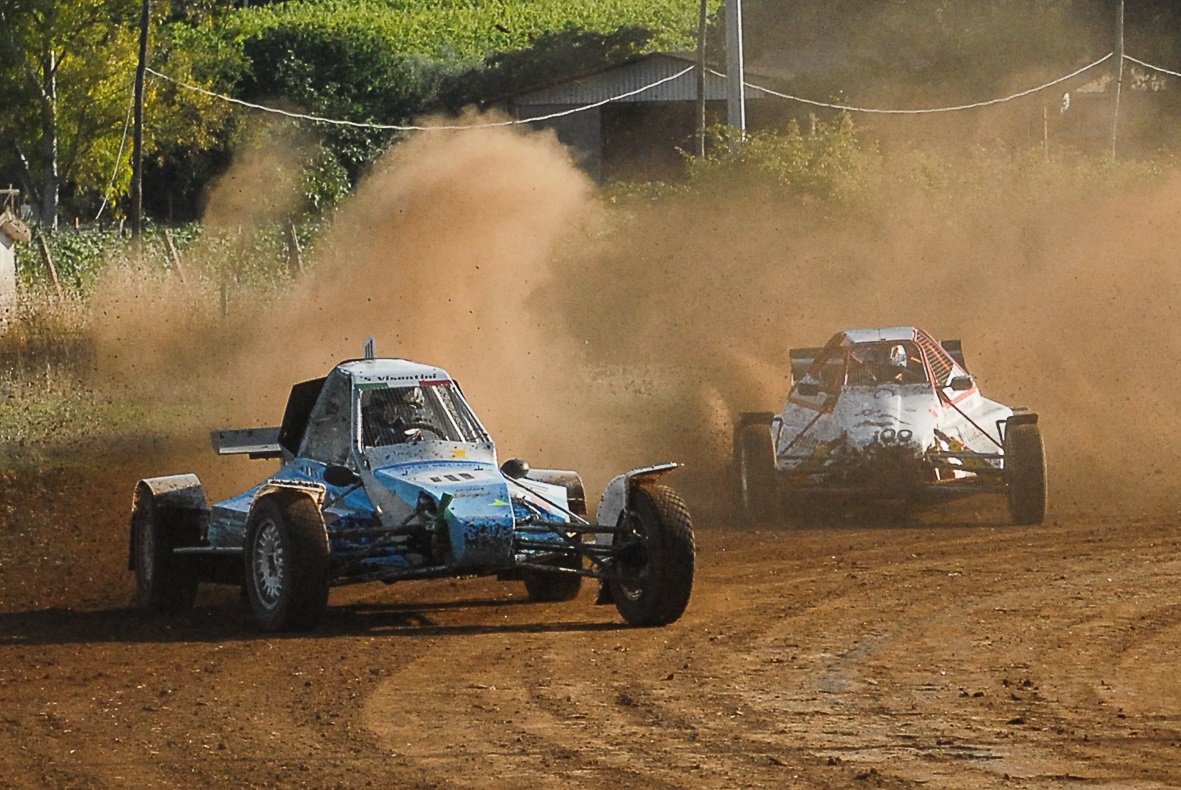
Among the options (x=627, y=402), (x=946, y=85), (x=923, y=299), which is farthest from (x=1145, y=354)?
(x=946, y=85)

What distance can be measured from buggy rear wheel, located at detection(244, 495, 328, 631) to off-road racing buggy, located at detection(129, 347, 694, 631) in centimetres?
1

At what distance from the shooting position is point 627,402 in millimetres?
26375

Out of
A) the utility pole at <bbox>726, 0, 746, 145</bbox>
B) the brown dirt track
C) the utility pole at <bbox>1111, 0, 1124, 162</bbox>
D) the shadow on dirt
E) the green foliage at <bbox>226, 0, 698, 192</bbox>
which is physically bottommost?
the shadow on dirt

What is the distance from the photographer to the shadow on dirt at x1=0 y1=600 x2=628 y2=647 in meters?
12.0

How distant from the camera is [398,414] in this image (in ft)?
43.0

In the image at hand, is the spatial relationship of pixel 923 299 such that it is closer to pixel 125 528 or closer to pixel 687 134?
pixel 125 528

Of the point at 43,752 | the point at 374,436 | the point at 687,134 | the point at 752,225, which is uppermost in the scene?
the point at 687,134

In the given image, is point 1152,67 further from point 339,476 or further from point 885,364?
point 339,476

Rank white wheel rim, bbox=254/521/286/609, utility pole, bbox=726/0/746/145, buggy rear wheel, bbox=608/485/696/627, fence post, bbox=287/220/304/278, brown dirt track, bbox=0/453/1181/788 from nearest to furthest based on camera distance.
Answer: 1. brown dirt track, bbox=0/453/1181/788
2. buggy rear wheel, bbox=608/485/696/627
3. white wheel rim, bbox=254/521/286/609
4. utility pole, bbox=726/0/746/145
5. fence post, bbox=287/220/304/278

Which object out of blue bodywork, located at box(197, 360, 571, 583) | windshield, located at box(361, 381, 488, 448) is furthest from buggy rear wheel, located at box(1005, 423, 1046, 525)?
windshield, located at box(361, 381, 488, 448)

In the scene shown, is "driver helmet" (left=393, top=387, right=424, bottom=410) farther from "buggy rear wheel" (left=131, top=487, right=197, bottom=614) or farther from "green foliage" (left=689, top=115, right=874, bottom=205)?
"green foliage" (left=689, top=115, right=874, bottom=205)

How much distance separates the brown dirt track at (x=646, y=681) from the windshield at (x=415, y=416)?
1.13m

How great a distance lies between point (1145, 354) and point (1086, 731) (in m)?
17.2

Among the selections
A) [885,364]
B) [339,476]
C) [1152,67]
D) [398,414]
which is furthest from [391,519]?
[1152,67]
